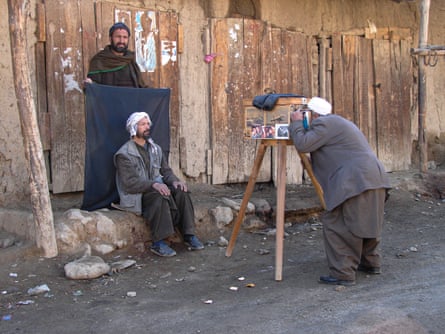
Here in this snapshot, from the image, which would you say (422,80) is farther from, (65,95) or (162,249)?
(65,95)

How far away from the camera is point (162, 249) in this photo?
5.43m

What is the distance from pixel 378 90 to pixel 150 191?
466 cm

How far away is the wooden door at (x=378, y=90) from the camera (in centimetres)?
839

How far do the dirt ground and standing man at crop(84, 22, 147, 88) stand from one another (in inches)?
67.6

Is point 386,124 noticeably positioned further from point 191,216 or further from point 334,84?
point 191,216

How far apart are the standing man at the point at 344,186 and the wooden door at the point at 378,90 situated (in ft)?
12.8

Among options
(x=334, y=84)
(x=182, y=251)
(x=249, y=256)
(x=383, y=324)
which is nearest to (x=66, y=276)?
(x=182, y=251)

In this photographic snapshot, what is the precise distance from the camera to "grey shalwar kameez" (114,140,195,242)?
212 inches

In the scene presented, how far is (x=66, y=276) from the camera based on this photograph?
15.6 ft

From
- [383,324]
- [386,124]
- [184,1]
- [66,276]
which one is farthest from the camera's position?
[386,124]

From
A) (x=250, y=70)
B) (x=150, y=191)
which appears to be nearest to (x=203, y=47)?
(x=250, y=70)

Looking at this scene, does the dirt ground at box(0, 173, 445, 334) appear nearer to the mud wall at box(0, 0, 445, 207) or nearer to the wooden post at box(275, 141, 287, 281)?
the wooden post at box(275, 141, 287, 281)

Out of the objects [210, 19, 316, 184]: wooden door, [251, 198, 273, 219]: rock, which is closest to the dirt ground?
[251, 198, 273, 219]: rock

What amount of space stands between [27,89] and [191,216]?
1.84 metres
